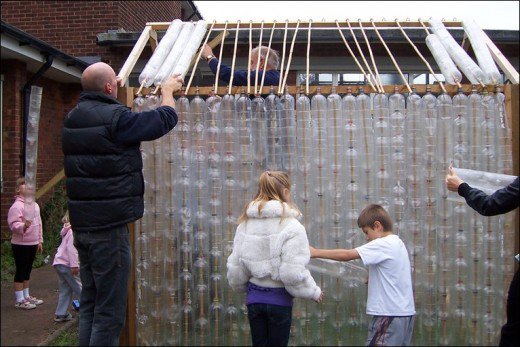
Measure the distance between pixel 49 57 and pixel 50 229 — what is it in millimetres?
2700

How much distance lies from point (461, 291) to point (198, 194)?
6.45ft

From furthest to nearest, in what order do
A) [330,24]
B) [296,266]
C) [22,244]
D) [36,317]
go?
[22,244], [36,317], [330,24], [296,266]

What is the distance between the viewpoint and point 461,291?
3.83 metres

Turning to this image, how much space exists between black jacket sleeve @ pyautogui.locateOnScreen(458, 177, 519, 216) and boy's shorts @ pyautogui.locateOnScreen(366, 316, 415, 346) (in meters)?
0.80

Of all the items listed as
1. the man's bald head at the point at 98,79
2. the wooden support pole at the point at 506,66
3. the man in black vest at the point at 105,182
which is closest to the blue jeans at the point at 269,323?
the man in black vest at the point at 105,182

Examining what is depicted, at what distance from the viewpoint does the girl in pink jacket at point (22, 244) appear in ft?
19.0

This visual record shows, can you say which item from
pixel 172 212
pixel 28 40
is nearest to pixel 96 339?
pixel 172 212

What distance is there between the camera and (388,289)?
3.35 m

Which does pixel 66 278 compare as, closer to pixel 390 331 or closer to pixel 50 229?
pixel 390 331

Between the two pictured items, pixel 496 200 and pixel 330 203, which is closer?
pixel 496 200

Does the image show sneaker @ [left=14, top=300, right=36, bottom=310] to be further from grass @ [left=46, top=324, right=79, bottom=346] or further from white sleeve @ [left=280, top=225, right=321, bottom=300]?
white sleeve @ [left=280, top=225, right=321, bottom=300]

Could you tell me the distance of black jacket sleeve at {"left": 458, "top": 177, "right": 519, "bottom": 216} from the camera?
324 centimetres

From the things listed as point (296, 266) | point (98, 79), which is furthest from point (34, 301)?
point (296, 266)

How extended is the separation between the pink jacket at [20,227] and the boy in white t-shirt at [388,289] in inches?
147
